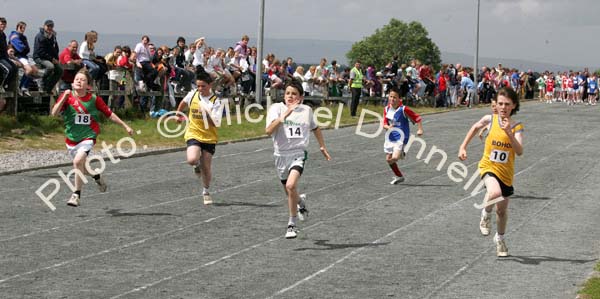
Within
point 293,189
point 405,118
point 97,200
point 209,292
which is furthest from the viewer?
point 405,118

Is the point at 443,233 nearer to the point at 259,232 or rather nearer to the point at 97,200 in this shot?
the point at 259,232

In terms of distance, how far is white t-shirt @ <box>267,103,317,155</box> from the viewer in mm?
11758

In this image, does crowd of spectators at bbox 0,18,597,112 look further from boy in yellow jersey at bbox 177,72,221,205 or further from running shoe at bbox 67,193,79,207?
running shoe at bbox 67,193,79,207

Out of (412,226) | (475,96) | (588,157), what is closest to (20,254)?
(412,226)

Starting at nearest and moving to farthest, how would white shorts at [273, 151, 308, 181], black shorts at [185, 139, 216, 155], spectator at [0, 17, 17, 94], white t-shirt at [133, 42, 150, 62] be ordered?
1. white shorts at [273, 151, 308, 181]
2. black shorts at [185, 139, 216, 155]
3. spectator at [0, 17, 17, 94]
4. white t-shirt at [133, 42, 150, 62]

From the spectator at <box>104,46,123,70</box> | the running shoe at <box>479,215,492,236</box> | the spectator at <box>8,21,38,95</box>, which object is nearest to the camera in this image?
the running shoe at <box>479,215,492,236</box>

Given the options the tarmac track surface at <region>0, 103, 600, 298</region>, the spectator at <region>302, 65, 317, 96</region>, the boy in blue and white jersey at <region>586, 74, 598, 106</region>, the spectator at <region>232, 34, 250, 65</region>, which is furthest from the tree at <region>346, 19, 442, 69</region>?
the tarmac track surface at <region>0, 103, 600, 298</region>

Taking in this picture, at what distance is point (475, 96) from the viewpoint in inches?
1934

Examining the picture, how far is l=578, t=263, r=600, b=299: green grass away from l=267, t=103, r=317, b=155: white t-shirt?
3.87 metres

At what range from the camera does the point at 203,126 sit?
577 inches

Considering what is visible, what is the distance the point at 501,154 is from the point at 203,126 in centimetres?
536

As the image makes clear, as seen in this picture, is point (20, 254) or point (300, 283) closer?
point (300, 283)

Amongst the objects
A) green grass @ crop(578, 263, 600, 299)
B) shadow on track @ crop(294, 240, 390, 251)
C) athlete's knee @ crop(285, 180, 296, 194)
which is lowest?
shadow on track @ crop(294, 240, 390, 251)

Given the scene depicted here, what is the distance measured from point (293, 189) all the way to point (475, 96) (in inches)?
1526
